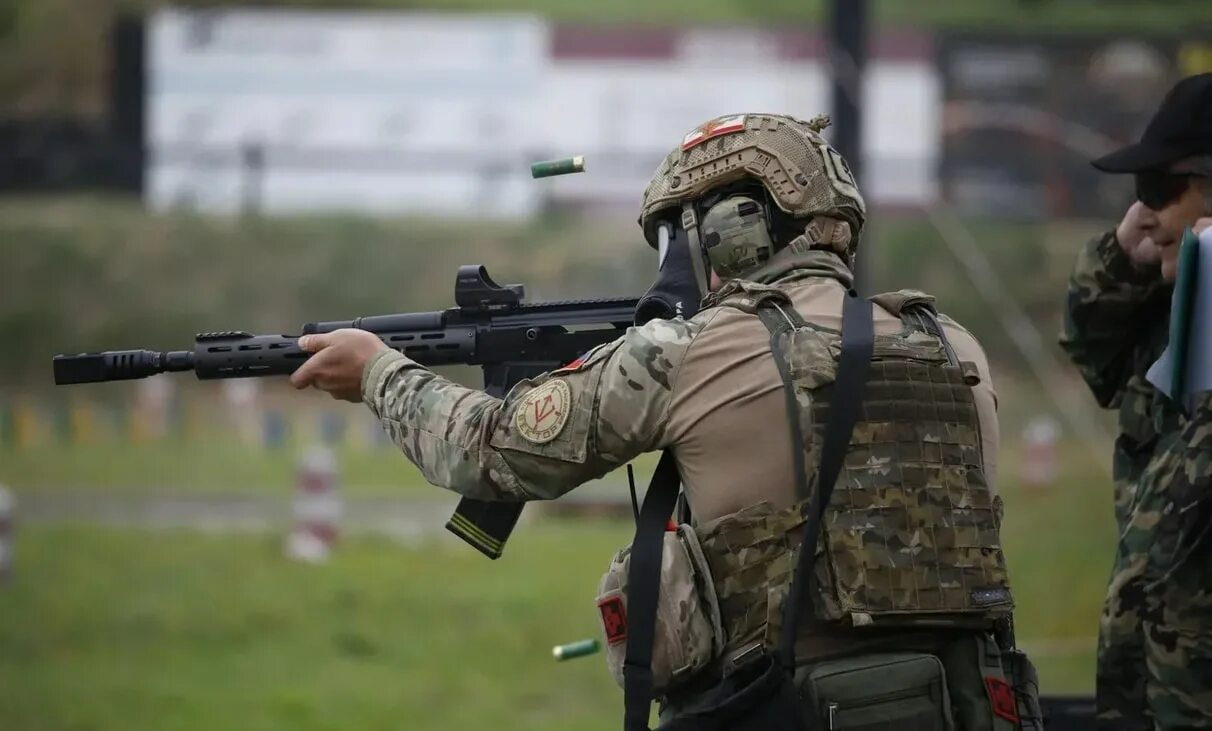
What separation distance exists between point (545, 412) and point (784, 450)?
0.41m

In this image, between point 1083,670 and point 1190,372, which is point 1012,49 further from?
point 1190,372

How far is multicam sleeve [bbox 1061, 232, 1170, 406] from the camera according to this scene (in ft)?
12.5

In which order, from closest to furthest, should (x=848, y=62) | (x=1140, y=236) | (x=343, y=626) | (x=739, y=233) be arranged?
(x=739, y=233) → (x=1140, y=236) → (x=848, y=62) → (x=343, y=626)

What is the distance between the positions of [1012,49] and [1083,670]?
2932mm

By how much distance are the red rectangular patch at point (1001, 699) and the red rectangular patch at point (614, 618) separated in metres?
0.62

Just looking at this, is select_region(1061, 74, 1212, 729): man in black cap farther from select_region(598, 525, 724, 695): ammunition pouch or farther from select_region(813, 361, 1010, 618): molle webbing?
select_region(598, 525, 724, 695): ammunition pouch

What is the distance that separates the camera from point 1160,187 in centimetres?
364

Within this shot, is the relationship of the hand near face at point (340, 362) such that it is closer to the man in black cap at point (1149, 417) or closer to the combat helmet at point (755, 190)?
the combat helmet at point (755, 190)

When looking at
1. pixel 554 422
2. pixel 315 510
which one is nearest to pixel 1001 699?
pixel 554 422

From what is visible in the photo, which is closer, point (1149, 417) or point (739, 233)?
point (739, 233)

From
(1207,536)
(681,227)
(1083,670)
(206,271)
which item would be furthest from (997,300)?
(681,227)

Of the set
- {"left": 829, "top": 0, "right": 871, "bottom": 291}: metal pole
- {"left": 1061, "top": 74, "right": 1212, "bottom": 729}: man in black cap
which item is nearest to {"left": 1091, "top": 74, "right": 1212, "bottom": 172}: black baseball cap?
{"left": 1061, "top": 74, "right": 1212, "bottom": 729}: man in black cap

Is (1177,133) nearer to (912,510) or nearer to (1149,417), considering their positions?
(1149,417)

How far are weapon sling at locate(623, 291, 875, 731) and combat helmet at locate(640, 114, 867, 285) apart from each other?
17 cm
